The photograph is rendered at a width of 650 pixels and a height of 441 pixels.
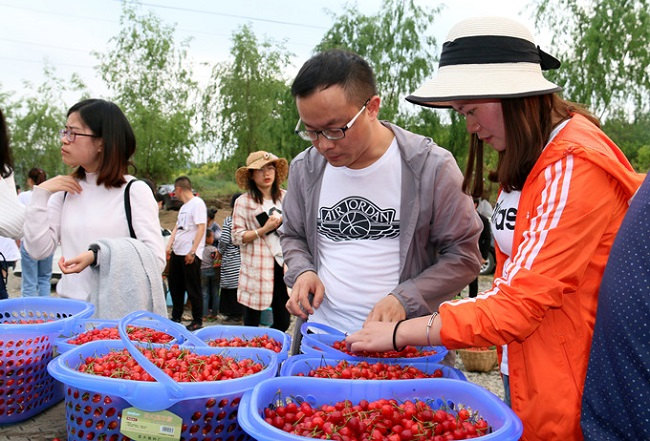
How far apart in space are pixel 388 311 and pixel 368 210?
430 millimetres

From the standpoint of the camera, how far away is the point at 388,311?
1838mm

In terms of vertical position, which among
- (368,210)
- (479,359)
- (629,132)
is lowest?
(479,359)

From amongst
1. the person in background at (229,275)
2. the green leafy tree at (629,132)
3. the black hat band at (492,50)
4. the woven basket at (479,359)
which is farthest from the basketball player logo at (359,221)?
the green leafy tree at (629,132)

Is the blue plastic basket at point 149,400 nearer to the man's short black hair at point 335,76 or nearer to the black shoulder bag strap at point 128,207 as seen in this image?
the man's short black hair at point 335,76

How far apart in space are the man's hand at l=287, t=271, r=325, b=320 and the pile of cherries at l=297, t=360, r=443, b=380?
339 mm

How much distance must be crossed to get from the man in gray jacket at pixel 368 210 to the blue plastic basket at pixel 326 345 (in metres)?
0.08

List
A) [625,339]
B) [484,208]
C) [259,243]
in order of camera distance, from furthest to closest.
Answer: [484,208]
[259,243]
[625,339]

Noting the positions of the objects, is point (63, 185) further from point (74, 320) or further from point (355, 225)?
point (355, 225)

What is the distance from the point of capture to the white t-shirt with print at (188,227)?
707 cm

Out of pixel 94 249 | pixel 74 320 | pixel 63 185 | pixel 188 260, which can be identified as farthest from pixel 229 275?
pixel 74 320

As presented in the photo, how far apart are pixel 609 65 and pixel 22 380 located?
14.4 m

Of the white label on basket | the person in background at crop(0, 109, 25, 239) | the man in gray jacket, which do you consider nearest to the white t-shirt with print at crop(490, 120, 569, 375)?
the man in gray jacket

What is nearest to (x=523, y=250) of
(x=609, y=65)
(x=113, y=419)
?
(x=113, y=419)

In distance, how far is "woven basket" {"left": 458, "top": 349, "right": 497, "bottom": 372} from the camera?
17.7 ft
